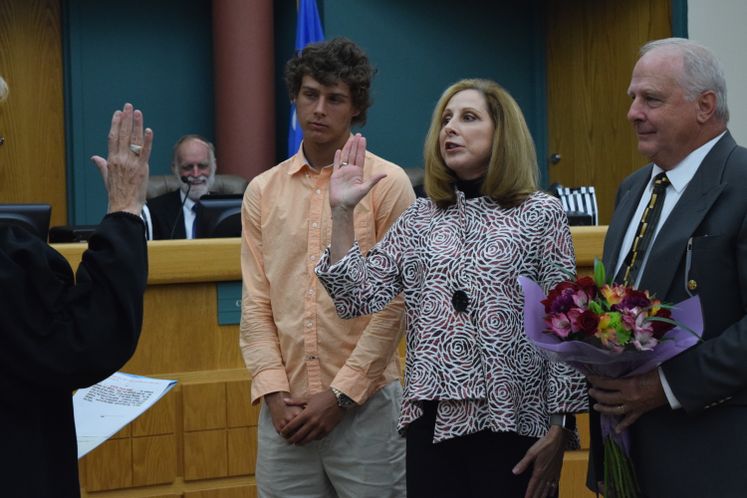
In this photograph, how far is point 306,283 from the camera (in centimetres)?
262

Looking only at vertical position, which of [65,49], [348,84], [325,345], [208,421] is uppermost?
[65,49]

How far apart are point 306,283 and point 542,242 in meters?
0.64

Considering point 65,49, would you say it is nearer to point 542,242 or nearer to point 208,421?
point 208,421

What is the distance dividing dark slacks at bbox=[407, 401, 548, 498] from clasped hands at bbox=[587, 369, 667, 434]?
8.0 inches

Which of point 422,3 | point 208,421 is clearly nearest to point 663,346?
point 208,421

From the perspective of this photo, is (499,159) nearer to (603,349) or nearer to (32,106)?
(603,349)

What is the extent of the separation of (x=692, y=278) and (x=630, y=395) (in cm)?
27

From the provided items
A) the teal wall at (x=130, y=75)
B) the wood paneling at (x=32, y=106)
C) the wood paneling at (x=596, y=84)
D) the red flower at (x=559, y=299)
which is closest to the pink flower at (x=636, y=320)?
the red flower at (x=559, y=299)

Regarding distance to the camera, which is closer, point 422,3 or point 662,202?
point 662,202

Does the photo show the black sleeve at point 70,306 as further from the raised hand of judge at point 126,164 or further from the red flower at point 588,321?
the red flower at point 588,321

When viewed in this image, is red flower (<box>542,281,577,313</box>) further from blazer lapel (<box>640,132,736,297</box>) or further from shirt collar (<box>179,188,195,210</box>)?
shirt collar (<box>179,188,195,210</box>)

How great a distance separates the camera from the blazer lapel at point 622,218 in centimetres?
236

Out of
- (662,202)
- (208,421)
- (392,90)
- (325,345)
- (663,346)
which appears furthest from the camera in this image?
(392,90)

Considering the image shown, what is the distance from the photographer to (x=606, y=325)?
200 cm
